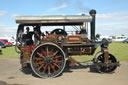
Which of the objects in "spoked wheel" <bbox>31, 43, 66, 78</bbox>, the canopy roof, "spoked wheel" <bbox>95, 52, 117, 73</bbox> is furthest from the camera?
"spoked wheel" <bbox>95, 52, 117, 73</bbox>

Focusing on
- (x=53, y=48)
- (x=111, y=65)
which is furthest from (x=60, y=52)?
(x=111, y=65)

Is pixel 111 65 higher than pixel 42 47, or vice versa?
pixel 42 47

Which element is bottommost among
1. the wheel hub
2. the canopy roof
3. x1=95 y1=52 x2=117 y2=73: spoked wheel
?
x1=95 y1=52 x2=117 y2=73: spoked wheel

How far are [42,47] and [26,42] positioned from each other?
1026mm

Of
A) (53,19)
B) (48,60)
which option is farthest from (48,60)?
(53,19)

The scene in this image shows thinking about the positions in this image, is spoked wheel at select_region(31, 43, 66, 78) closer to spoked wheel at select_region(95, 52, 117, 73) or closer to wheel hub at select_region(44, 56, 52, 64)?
wheel hub at select_region(44, 56, 52, 64)

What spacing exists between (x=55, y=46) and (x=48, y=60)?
1.89 ft

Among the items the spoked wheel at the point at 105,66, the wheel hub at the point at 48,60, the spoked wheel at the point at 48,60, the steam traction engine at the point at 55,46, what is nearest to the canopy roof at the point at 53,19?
the steam traction engine at the point at 55,46

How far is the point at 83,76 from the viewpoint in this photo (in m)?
6.74

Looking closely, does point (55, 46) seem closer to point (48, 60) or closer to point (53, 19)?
point (48, 60)

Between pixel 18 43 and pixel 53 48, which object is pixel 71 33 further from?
pixel 18 43

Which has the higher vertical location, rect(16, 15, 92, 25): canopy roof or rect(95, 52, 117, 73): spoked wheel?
rect(16, 15, 92, 25): canopy roof

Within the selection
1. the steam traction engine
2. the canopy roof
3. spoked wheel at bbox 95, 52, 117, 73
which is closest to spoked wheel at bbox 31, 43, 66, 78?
the steam traction engine

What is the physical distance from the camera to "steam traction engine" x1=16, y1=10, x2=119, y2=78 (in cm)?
664
